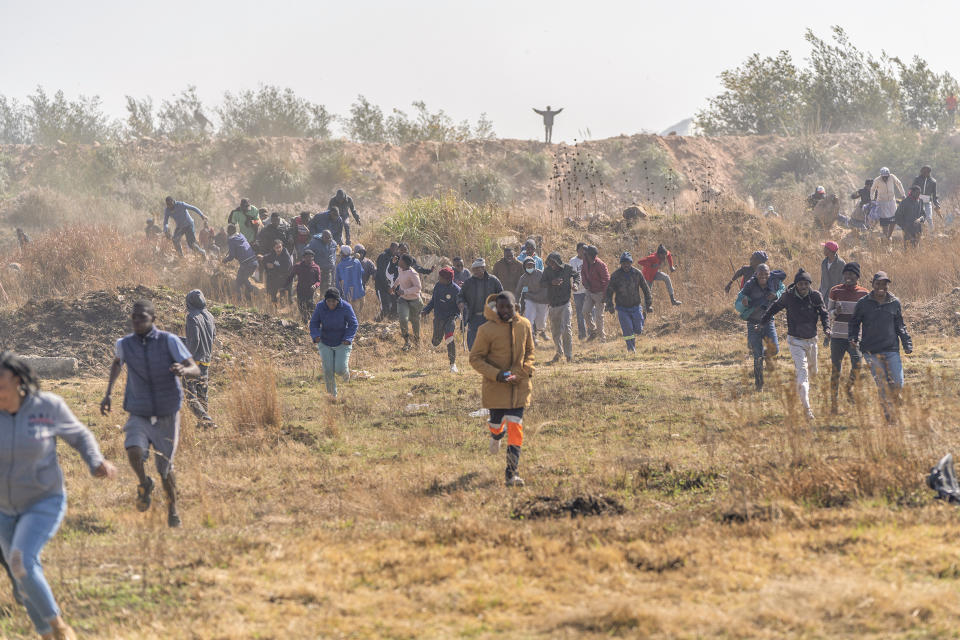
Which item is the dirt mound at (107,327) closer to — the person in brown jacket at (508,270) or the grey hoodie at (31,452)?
the person in brown jacket at (508,270)

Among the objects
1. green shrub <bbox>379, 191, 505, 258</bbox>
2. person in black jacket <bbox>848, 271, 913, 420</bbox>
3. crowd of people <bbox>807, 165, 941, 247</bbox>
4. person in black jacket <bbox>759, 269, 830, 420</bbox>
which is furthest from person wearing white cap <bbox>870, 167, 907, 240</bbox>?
person in black jacket <bbox>848, 271, 913, 420</bbox>

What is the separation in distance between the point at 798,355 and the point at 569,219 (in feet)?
59.3

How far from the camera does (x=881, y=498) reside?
25.0 feet

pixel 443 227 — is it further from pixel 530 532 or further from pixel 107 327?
pixel 530 532

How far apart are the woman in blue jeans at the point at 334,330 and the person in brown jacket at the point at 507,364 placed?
3.82m

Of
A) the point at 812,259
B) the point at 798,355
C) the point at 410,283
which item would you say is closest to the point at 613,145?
the point at 812,259

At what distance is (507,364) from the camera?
353 inches

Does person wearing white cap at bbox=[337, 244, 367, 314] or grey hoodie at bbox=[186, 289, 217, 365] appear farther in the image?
person wearing white cap at bbox=[337, 244, 367, 314]

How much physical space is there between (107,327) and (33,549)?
1366 cm

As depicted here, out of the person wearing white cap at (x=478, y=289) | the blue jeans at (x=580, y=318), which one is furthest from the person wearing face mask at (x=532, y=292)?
the person wearing white cap at (x=478, y=289)

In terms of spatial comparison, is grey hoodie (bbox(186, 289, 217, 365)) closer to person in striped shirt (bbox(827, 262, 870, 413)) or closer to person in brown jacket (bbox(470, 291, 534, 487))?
person in brown jacket (bbox(470, 291, 534, 487))

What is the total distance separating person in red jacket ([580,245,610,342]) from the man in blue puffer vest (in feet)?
32.4

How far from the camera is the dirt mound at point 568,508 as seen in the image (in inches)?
305

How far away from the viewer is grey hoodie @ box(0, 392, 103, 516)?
529cm
